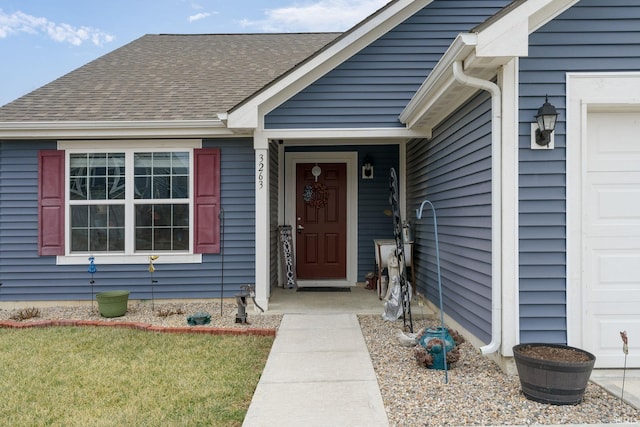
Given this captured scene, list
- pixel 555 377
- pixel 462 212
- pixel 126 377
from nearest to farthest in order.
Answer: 1. pixel 555 377
2. pixel 126 377
3. pixel 462 212

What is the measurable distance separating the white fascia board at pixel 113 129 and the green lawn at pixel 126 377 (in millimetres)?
2523

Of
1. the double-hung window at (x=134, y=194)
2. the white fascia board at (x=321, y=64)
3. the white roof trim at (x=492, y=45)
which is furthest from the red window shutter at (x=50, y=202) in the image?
the white roof trim at (x=492, y=45)

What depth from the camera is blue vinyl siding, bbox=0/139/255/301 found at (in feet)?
20.9

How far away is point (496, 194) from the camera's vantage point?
141 inches

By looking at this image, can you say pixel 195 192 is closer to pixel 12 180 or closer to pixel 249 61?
pixel 12 180

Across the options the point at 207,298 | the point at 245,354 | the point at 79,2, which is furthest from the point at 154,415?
the point at 79,2

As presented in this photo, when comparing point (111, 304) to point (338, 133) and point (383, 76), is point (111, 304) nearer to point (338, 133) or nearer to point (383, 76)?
point (338, 133)

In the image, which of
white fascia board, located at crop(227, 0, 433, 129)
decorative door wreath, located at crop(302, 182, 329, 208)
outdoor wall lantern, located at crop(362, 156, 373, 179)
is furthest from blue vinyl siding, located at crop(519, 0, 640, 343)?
decorative door wreath, located at crop(302, 182, 329, 208)

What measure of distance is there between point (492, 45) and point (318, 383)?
2.69 metres

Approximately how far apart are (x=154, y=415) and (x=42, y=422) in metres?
0.69

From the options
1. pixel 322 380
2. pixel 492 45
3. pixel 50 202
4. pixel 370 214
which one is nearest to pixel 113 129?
pixel 50 202

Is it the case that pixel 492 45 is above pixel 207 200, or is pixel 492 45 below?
above

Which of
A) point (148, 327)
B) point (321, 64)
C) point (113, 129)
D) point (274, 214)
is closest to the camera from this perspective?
point (148, 327)

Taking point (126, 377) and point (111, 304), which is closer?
point (126, 377)
